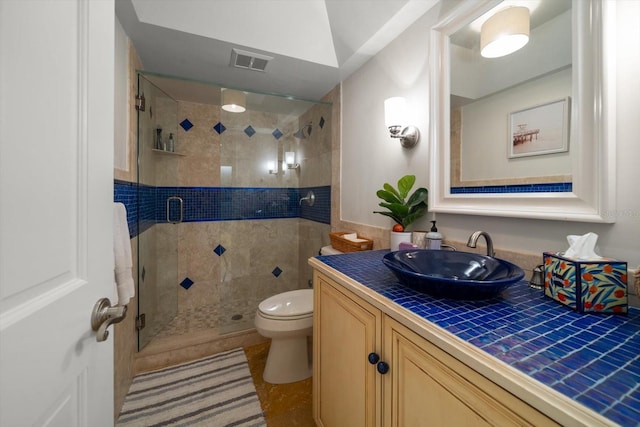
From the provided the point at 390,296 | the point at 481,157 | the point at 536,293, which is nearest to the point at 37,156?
the point at 390,296

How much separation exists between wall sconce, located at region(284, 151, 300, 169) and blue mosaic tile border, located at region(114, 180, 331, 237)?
23 centimetres

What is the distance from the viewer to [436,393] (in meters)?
0.57

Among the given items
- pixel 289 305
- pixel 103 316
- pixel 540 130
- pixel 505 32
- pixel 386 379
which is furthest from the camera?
pixel 289 305

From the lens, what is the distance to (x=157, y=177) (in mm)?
2357

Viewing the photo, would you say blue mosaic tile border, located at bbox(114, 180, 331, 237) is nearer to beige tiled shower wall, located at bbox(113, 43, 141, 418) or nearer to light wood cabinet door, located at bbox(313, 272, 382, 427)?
beige tiled shower wall, located at bbox(113, 43, 141, 418)

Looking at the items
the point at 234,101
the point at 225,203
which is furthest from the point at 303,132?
the point at 225,203

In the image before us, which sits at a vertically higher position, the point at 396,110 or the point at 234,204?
the point at 396,110

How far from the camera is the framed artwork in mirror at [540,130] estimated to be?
859mm

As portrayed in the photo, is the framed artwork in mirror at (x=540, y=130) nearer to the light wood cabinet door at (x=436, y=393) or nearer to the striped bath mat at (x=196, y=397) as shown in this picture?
the light wood cabinet door at (x=436, y=393)

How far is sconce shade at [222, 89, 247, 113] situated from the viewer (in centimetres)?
216

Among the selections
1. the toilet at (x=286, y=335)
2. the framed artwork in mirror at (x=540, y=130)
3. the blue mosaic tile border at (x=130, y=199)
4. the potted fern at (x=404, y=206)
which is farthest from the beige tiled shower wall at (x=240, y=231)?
the framed artwork in mirror at (x=540, y=130)

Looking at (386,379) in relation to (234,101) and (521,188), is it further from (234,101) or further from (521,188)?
(234,101)

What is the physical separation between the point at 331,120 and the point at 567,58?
1.64 m

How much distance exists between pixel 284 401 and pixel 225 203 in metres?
1.73
